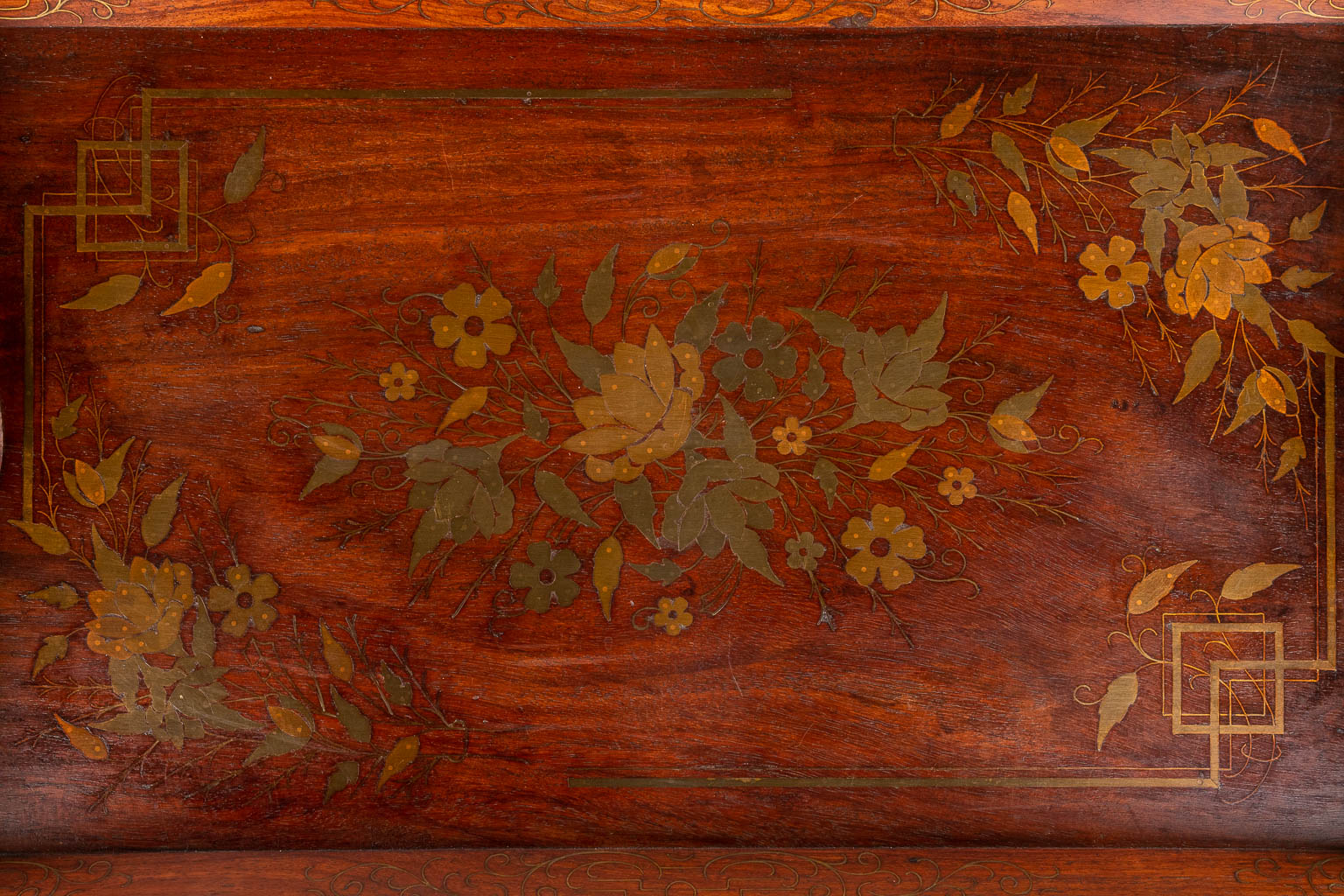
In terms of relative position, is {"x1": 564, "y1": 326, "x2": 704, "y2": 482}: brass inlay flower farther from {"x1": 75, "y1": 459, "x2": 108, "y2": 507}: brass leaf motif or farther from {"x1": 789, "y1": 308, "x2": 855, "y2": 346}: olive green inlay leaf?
{"x1": 75, "y1": 459, "x2": 108, "y2": 507}: brass leaf motif

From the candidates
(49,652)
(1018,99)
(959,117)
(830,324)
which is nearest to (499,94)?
(830,324)

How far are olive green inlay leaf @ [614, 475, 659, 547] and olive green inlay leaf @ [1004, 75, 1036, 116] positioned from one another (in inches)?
37.3

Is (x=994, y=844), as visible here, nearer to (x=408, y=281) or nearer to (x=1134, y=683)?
(x=1134, y=683)

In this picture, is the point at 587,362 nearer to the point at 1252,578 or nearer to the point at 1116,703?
the point at 1116,703

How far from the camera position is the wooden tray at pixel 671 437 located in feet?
5.40

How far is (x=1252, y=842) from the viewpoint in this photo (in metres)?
1.66

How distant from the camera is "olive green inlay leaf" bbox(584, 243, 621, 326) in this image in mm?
1658

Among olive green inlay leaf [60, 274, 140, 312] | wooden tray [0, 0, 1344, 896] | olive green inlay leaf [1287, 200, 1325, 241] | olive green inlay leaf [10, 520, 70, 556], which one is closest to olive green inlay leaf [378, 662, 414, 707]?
wooden tray [0, 0, 1344, 896]

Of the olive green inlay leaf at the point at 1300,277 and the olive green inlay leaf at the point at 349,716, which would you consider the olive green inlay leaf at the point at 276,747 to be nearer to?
the olive green inlay leaf at the point at 349,716

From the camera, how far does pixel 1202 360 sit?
5.45ft

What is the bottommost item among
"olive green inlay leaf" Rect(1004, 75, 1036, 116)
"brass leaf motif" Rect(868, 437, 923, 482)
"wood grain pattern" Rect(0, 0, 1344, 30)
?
"brass leaf motif" Rect(868, 437, 923, 482)

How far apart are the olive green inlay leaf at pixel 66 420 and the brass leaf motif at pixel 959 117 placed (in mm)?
1641

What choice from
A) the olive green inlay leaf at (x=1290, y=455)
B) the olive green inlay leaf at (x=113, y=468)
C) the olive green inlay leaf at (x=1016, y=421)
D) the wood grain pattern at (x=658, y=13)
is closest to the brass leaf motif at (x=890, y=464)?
the olive green inlay leaf at (x=1016, y=421)

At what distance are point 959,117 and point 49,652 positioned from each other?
190 cm
